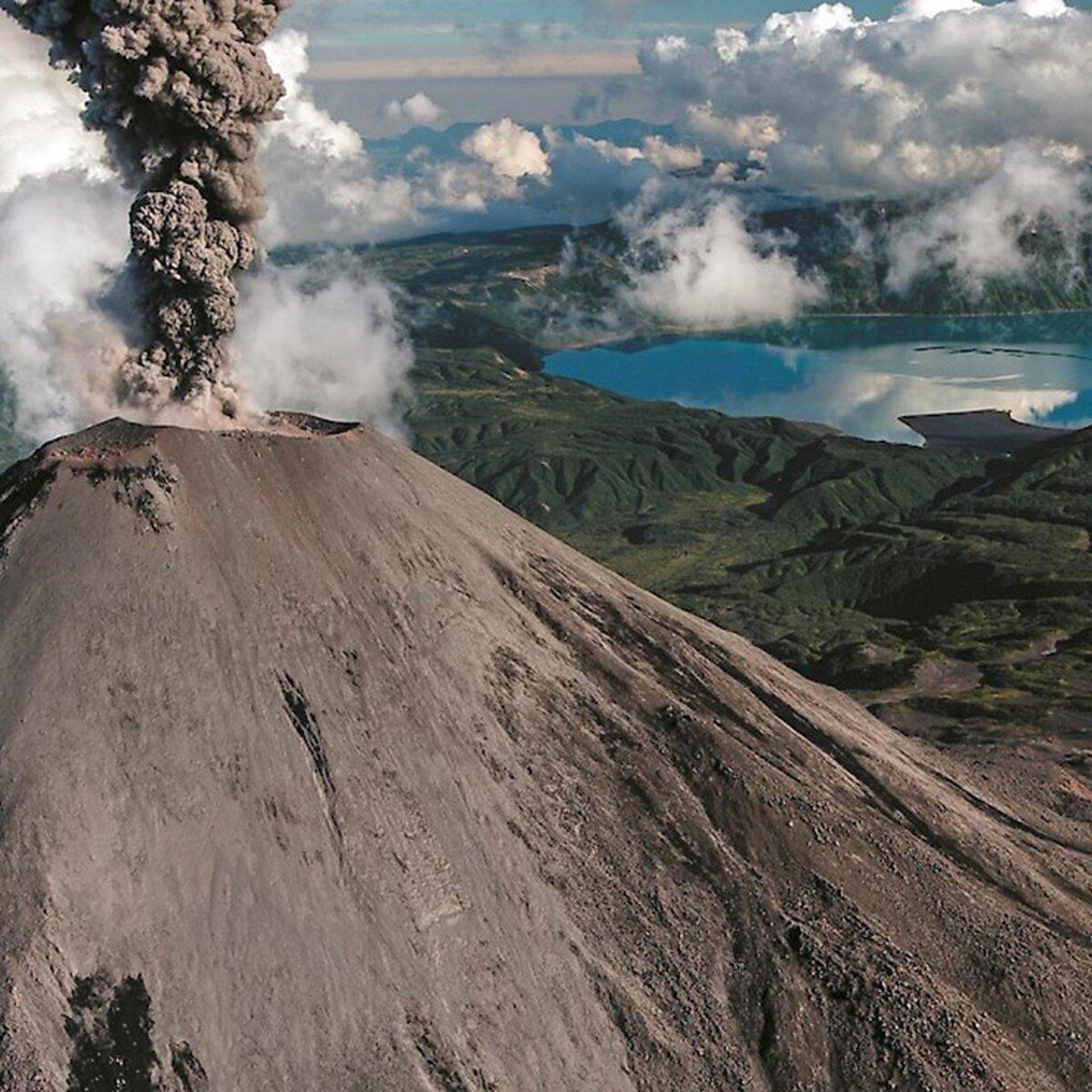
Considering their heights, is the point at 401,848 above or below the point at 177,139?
below

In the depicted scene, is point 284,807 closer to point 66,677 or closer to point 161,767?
point 161,767

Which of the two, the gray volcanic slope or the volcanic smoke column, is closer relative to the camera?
the gray volcanic slope

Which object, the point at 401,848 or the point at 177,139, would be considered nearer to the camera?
the point at 401,848

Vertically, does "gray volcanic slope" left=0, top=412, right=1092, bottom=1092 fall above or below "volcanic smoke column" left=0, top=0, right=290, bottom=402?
below

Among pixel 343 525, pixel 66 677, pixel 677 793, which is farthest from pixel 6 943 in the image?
pixel 677 793
